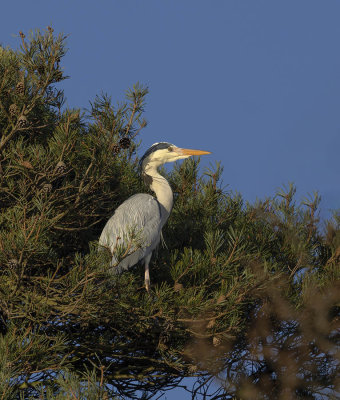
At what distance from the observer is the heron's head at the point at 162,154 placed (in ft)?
24.0

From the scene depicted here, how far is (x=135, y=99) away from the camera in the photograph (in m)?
6.07

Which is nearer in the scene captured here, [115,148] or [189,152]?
[115,148]

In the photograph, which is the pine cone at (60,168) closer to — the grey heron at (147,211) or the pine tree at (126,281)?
the pine tree at (126,281)

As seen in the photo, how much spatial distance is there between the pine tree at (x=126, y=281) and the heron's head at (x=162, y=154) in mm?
230

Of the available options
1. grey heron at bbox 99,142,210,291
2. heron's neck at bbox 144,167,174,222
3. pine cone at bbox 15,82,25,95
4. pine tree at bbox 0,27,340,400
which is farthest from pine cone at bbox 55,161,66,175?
heron's neck at bbox 144,167,174,222

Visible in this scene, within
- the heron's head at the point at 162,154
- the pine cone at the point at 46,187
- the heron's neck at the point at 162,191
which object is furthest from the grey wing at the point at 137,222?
the pine cone at the point at 46,187

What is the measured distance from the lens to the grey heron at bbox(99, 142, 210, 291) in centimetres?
643

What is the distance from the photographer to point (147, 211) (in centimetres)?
676

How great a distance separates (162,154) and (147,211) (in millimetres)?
855

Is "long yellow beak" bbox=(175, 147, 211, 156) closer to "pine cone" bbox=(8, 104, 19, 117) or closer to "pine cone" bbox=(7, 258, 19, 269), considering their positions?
"pine cone" bbox=(8, 104, 19, 117)

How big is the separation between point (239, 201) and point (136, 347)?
2098 millimetres

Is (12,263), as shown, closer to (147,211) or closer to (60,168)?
(60,168)

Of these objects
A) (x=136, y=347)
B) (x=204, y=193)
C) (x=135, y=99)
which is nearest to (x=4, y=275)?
(x=136, y=347)

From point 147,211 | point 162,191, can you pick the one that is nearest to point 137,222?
point 147,211
